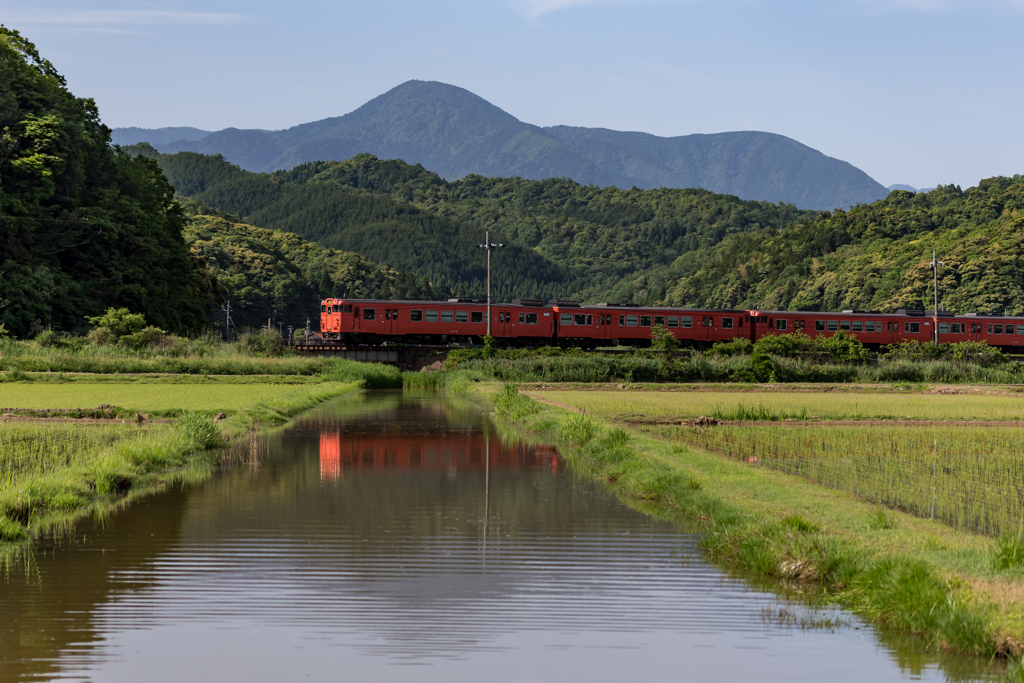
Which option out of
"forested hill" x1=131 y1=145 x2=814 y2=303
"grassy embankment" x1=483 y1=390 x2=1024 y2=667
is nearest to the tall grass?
"grassy embankment" x1=483 y1=390 x2=1024 y2=667

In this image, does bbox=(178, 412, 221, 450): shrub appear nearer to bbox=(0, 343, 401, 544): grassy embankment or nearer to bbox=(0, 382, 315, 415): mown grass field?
bbox=(0, 343, 401, 544): grassy embankment

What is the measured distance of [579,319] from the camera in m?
48.4

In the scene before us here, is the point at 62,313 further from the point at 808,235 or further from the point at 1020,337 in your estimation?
the point at 808,235

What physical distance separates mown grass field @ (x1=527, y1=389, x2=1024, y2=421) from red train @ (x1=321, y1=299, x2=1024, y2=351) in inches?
610

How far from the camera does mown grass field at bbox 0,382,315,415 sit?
21938 millimetres

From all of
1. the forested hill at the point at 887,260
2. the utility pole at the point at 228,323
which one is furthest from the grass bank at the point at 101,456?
the forested hill at the point at 887,260

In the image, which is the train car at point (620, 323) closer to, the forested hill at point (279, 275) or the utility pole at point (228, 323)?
the utility pole at point (228, 323)

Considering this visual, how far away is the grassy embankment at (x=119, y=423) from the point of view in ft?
34.2

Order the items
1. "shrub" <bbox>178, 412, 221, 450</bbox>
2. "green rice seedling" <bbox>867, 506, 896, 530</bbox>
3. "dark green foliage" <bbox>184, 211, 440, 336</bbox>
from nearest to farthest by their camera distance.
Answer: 1. "green rice seedling" <bbox>867, 506, 896, 530</bbox>
2. "shrub" <bbox>178, 412, 221, 450</bbox>
3. "dark green foliage" <bbox>184, 211, 440, 336</bbox>

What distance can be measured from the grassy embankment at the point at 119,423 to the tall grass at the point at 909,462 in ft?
27.5

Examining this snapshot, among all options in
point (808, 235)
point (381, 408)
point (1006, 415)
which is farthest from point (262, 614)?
point (808, 235)

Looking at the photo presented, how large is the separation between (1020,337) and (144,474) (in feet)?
166

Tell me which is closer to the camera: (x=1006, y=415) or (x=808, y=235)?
(x=1006, y=415)

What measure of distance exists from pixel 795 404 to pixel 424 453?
1417cm
